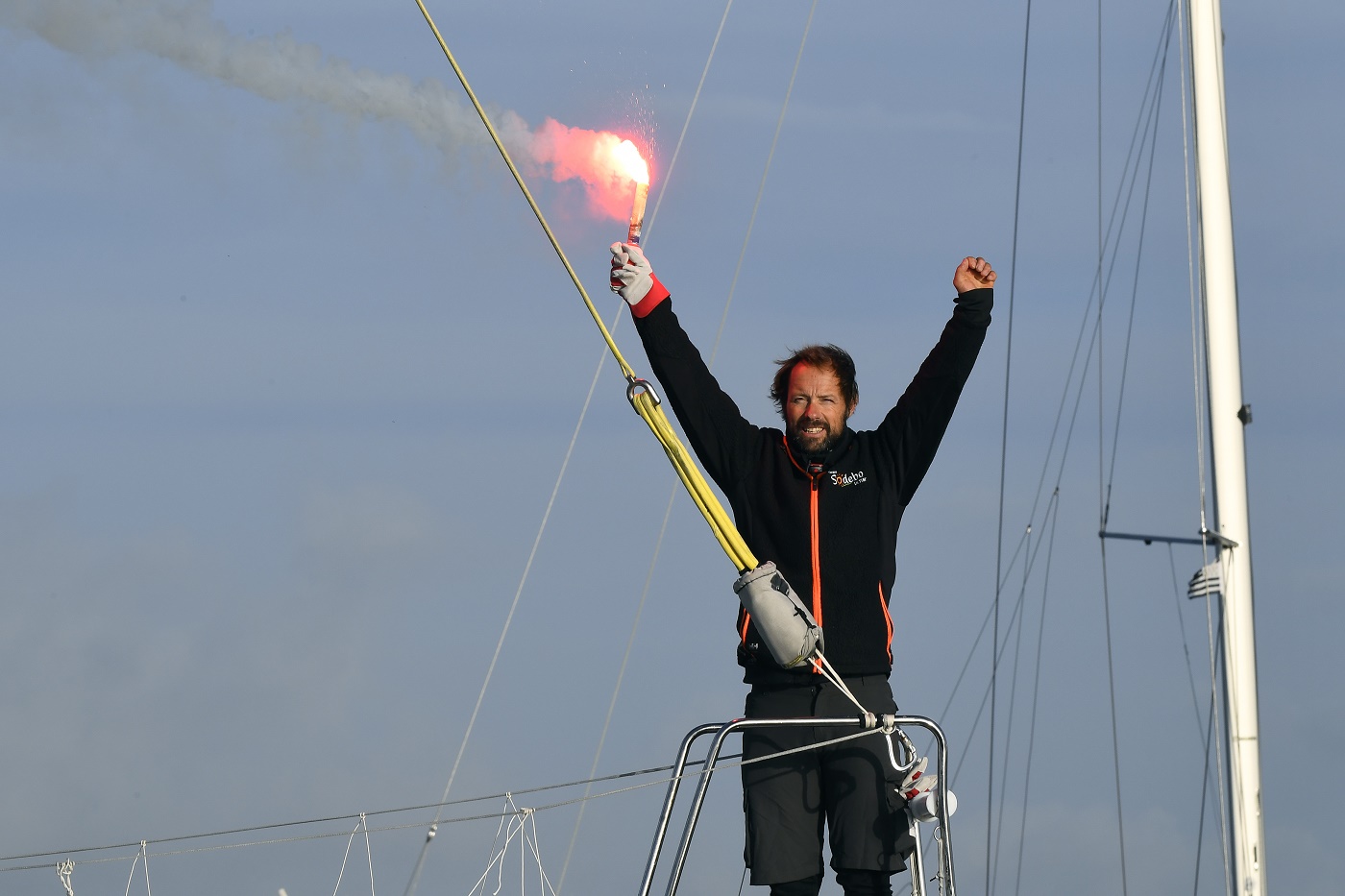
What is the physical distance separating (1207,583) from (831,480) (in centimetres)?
371

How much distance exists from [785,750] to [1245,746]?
12.6 ft

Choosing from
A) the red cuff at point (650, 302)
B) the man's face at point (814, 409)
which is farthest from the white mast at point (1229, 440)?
the red cuff at point (650, 302)

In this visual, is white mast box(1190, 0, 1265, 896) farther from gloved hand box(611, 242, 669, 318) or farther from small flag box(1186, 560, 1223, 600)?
gloved hand box(611, 242, 669, 318)

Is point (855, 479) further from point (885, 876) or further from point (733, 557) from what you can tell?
point (885, 876)

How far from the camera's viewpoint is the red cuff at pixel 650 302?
6.45 meters

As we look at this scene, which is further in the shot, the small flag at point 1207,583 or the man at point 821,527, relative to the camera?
the small flag at point 1207,583

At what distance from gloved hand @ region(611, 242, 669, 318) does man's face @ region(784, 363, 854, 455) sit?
0.56 m

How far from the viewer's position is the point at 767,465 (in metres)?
6.47

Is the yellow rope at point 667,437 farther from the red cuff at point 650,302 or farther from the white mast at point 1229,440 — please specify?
the white mast at point 1229,440

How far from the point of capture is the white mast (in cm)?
→ 904

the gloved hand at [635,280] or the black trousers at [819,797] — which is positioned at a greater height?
the gloved hand at [635,280]

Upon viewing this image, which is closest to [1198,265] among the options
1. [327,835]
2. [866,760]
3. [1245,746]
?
[1245,746]

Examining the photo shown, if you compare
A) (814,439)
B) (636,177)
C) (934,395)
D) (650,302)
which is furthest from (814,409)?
(636,177)

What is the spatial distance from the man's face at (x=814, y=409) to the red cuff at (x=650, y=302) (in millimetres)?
535
